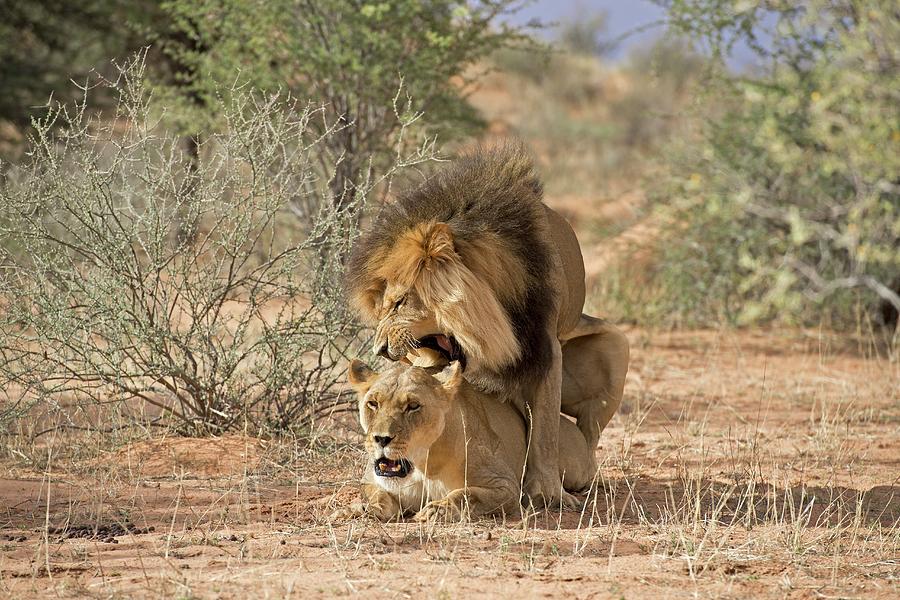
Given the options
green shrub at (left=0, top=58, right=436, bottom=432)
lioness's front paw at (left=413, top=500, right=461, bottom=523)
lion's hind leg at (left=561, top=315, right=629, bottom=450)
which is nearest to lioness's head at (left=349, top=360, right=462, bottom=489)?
lioness's front paw at (left=413, top=500, right=461, bottom=523)

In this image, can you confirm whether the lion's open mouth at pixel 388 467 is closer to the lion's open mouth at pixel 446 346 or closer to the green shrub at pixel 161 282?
the lion's open mouth at pixel 446 346

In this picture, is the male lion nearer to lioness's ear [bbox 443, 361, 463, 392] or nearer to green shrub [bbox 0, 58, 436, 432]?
lioness's ear [bbox 443, 361, 463, 392]

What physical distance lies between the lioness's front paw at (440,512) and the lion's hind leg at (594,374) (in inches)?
65.9

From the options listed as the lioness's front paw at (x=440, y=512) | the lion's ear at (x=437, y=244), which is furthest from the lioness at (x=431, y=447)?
the lion's ear at (x=437, y=244)

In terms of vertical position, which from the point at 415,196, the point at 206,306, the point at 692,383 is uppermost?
the point at 415,196

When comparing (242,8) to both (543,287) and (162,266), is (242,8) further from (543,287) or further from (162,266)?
(543,287)

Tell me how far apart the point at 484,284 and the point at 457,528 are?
1.22m

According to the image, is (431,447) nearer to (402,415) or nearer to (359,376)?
(402,415)

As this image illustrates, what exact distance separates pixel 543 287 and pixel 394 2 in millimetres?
5685

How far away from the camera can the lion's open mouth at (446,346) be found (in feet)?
18.8

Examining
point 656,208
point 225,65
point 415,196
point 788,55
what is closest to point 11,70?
point 225,65

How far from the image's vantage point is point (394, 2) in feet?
36.2

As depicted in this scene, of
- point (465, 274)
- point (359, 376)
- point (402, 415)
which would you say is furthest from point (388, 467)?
point (465, 274)

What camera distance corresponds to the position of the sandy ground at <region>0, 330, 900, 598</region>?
4.42m
